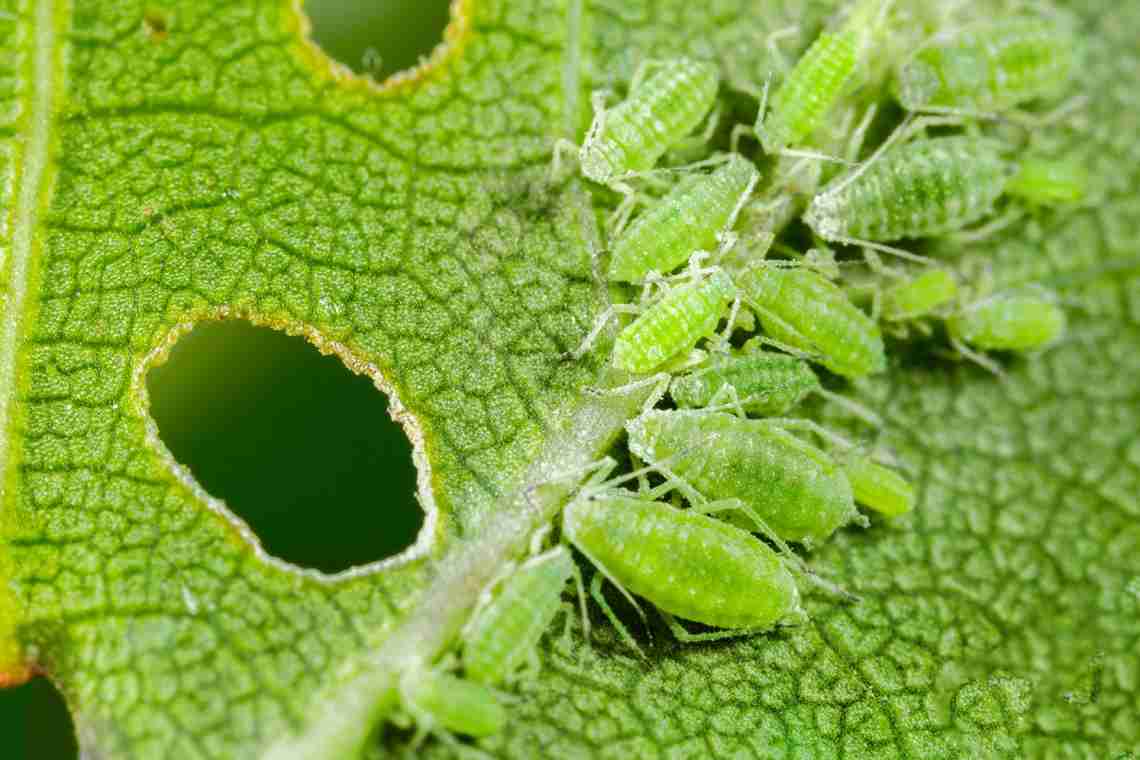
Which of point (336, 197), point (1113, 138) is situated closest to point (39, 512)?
point (336, 197)

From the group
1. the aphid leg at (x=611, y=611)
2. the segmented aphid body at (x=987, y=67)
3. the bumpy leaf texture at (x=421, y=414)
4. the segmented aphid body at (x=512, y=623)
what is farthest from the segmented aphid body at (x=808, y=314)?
the segmented aphid body at (x=512, y=623)

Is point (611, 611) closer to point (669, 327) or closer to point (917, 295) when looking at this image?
point (669, 327)

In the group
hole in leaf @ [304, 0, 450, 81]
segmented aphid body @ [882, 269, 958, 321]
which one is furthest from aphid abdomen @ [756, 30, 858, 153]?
hole in leaf @ [304, 0, 450, 81]

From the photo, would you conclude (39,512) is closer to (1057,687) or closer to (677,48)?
(677,48)

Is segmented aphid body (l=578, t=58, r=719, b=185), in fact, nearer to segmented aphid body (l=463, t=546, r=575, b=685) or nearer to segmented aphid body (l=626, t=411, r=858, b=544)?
segmented aphid body (l=626, t=411, r=858, b=544)

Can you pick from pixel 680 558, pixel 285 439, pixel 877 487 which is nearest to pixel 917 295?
pixel 877 487

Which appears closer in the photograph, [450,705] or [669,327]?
[450,705]

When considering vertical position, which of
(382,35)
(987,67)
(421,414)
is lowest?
(421,414)

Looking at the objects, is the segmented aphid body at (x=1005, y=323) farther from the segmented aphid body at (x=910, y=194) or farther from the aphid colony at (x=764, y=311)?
the segmented aphid body at (x=910, y=194)
